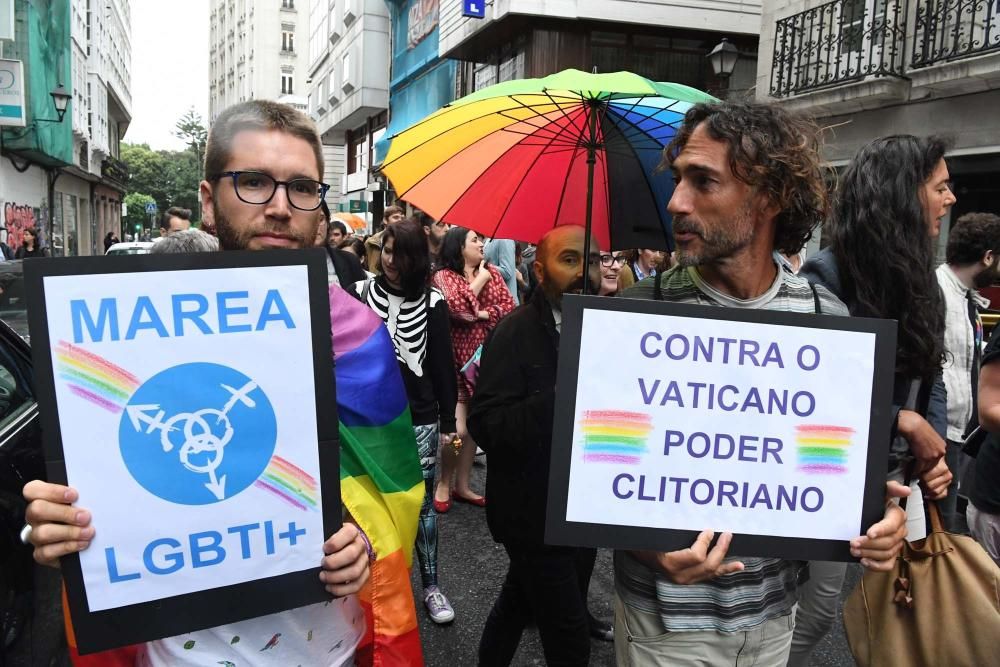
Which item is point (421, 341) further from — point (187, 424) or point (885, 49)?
point (885, 49)

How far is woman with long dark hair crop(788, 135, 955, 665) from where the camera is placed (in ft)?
7.72

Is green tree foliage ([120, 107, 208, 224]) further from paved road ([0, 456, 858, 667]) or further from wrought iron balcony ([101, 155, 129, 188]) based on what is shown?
paved road ([0, 456, 858, 667])

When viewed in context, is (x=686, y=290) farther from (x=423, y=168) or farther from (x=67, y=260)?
(x=423, y=168)

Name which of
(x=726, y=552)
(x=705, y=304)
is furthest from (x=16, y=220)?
(x=726, y=552)

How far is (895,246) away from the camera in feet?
7.87

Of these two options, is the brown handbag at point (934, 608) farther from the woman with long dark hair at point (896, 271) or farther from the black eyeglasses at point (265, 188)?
the black eyeglasses at point (265, 188)

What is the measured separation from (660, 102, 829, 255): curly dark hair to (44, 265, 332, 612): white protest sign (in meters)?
1.13

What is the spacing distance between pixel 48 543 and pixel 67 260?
1.54 feet

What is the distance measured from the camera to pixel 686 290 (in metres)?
1.91

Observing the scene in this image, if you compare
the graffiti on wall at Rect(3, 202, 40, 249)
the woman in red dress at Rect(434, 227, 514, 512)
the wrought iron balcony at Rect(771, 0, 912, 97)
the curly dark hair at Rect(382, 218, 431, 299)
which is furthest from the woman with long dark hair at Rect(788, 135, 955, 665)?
the graffiti on wall at Rect(3, 202, 40, 249)

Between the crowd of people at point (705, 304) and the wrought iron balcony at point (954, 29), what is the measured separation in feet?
22.8

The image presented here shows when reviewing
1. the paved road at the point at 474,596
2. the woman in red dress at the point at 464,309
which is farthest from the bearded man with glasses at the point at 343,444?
the woman in red dress at the point at 464,309

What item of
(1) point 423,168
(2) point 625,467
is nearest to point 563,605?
(2) point 625,467

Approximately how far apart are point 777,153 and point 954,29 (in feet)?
32.1
